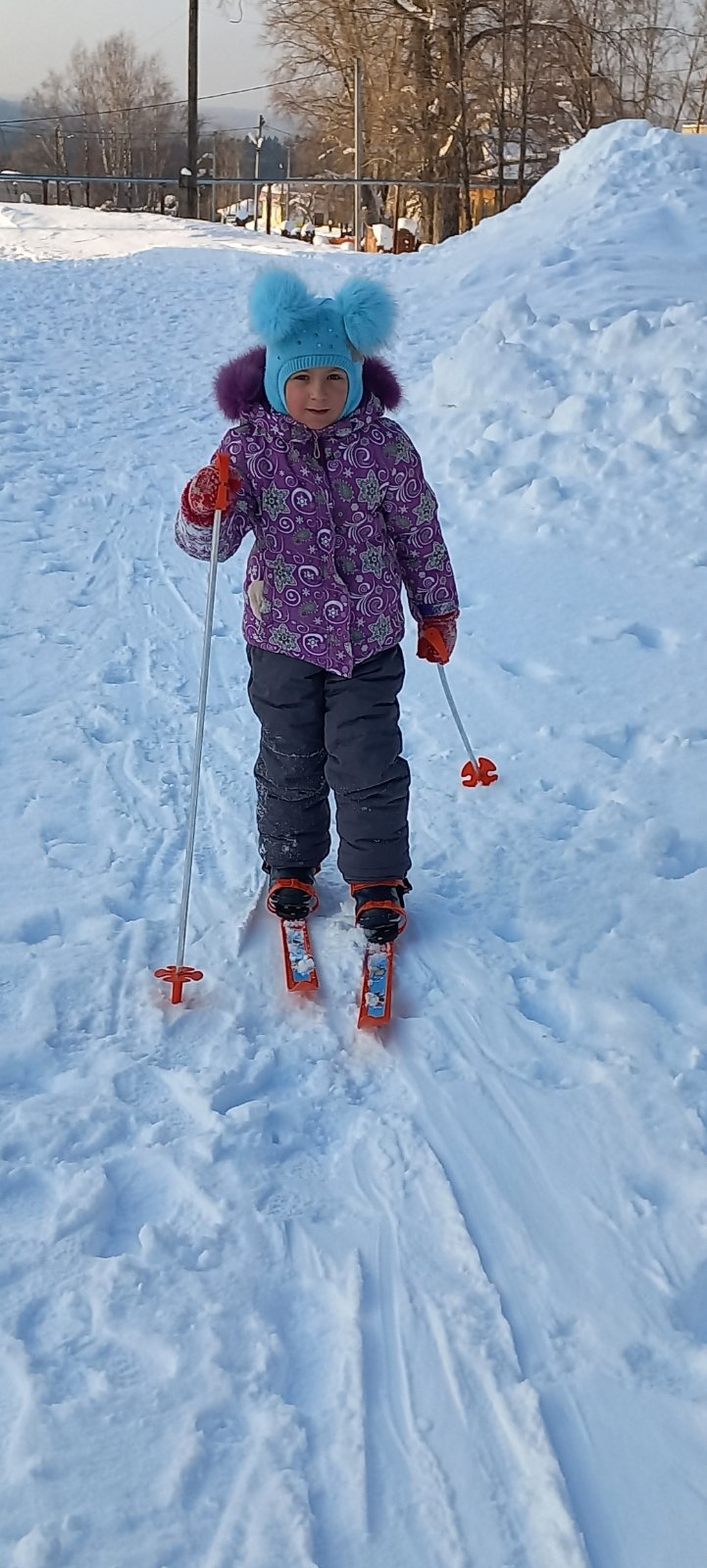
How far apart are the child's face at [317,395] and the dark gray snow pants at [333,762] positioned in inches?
21.8

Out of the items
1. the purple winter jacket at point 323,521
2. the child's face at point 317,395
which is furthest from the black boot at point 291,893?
the child's face at point 317,395

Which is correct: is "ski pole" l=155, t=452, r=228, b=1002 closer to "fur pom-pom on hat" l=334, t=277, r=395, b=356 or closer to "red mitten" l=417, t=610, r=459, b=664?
"fur pom-pom on hat" l=334, t=277, r=395, b=356

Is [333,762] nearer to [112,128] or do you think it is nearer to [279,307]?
[279,307]

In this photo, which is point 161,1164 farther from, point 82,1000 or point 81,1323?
point 82,1000

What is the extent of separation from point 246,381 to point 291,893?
1.25m

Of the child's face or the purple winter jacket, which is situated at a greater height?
the child's face

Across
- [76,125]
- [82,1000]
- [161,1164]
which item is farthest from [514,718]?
[76,125]

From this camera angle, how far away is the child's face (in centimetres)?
258

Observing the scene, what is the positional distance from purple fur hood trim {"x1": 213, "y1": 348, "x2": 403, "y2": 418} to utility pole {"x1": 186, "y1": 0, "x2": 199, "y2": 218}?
22.7 metres

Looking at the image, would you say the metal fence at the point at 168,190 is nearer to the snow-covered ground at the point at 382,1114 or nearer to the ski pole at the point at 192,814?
the snow-covered ground at the point at 382,1114

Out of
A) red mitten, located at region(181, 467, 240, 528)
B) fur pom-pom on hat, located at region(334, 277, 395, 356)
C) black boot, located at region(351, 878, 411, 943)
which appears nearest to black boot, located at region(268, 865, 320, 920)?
black boot, located at region(351, 878, 411, 943)

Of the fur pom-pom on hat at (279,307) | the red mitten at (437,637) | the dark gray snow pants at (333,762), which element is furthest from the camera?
the red mitten at (437,637)

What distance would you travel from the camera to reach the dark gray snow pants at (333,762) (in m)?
2.84

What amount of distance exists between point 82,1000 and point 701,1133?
1.41 meters
